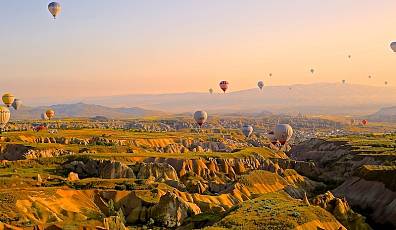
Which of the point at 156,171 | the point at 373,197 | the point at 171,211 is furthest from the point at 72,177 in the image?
the point at 373,197

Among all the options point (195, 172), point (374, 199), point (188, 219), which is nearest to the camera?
point (188, 219)

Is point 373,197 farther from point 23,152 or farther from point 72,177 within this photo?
point 23,152

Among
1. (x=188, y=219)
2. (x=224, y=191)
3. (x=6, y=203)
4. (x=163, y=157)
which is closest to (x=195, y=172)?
(x=163, y=157)

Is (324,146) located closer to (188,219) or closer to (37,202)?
(188,219)

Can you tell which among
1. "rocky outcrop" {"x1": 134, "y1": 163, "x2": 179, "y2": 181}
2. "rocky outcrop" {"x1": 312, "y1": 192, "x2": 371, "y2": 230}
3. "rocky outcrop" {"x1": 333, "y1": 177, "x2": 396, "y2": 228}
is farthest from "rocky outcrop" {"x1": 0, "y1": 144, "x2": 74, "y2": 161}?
"rocky outcrop" {"x1": 312, "y1": 192, "x2": 371, "y2": 230}

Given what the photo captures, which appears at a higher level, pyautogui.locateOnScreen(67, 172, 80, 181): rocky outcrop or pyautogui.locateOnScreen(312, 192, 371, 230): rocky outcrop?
pyautogui.locateOnScreen(67, 172, 80, 181): rocky outcrop

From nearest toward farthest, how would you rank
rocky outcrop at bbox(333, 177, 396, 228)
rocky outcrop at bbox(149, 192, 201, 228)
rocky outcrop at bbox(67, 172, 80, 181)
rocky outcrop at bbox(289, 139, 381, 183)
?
rocky outcrop at bbox(149, 192, 201, 228)
rocky outcrop at bbox(333, 177, 396, 228)
rocky outcrop at bbox(67, 172, 80, 181)
rocky outcrop at bbox(289, 139, 381, 183)

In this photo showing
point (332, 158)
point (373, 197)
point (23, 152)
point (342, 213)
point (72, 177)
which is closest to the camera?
point (342, 213)

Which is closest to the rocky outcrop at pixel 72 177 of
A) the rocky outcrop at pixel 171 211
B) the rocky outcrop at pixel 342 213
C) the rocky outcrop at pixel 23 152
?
the rocky outcrop at pixel 171 211

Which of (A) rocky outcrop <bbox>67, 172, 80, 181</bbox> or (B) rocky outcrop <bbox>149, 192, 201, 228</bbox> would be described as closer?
(B) rocky outcrop <bbox>149, 192, 201, 228</bbox>

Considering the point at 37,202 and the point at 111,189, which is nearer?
the point at 37,202

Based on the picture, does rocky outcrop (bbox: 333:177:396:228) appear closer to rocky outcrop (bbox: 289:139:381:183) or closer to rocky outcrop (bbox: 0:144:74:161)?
rocky outcrop (bbox: 289:139:381:183)
